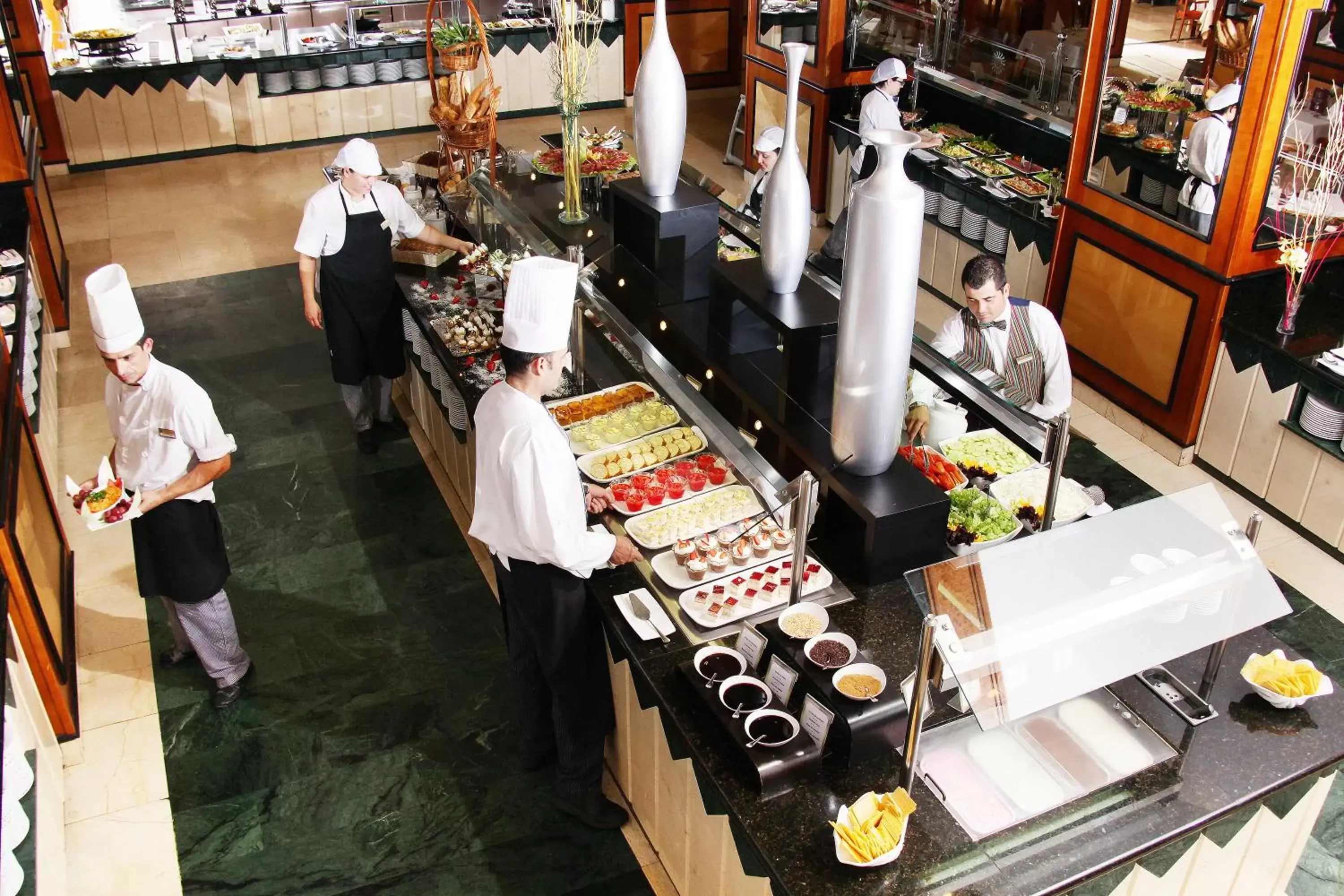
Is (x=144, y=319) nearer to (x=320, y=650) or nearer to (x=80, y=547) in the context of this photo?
(x=80, y=547)

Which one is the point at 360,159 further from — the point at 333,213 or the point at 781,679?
the point at 781,679

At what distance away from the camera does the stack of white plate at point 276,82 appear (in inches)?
396

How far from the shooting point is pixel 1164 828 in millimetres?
2672

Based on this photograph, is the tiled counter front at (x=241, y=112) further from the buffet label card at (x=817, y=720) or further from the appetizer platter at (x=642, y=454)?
the buffet label card at (x=817, y=720)

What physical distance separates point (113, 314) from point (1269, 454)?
4964 millimetres

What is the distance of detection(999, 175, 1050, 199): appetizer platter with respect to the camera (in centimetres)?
699

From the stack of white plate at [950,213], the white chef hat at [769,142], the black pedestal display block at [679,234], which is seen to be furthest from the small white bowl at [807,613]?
the stack of white plate at [950,213]

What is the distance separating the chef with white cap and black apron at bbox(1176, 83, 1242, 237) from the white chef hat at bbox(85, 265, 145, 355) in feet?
15.3

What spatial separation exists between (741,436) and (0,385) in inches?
121

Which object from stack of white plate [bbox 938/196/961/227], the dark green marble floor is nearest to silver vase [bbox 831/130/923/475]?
the dark green marble floor

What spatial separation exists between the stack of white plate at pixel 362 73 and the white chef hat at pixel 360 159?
18.6 ft

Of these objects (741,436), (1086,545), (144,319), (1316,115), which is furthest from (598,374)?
(144,319)

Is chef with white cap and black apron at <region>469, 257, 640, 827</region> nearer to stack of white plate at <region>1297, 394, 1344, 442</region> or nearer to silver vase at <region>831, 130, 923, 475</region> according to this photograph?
silver vase at <region>831, 130, 923, 475</region>

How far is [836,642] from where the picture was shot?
3.06m
